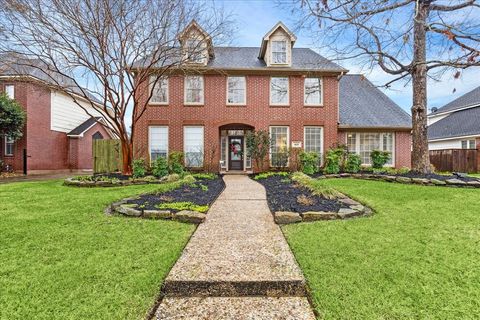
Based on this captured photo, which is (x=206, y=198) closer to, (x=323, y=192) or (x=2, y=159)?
(x=323, y=192)

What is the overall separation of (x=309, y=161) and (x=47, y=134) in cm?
1511

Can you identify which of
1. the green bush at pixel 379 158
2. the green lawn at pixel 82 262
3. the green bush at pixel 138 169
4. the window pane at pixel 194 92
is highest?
the window pane at pixel 194 92

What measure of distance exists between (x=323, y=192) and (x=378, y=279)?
144 inches

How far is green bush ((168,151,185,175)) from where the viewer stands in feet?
37.7

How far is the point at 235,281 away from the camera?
2.51m

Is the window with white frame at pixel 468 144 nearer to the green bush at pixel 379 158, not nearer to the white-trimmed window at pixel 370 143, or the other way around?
the white-trimmed window at pixel 370 143

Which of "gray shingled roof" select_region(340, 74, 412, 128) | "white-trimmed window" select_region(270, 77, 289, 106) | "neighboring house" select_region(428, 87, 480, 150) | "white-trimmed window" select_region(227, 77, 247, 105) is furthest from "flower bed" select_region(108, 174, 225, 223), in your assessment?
"neighboring house" select_region(428, 87, 480, 150)

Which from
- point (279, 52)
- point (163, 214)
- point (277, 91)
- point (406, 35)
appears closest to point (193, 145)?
point (277, 91)

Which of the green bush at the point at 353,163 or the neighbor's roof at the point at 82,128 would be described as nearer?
the green bush at the point at 353,163

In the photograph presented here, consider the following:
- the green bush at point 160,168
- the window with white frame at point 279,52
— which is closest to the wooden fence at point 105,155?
the green bush at point 160,168

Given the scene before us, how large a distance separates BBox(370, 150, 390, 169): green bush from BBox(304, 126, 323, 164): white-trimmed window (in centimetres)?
264

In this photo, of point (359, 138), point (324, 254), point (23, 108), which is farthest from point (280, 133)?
point (23, 108)

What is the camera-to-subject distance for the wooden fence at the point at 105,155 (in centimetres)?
1292

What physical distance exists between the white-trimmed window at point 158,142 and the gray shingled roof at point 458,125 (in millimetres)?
20082
